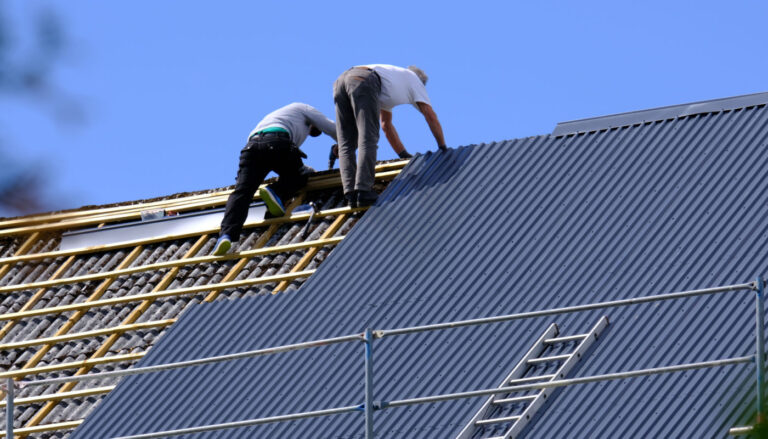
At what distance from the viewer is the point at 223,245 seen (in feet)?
39.1

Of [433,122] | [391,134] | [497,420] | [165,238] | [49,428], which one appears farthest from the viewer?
[165,238]

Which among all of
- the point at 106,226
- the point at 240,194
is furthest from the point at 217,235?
the point at 106,226

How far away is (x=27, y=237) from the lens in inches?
548

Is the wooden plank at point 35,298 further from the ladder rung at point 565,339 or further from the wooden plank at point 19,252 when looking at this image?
the ladder rung at point 565,339

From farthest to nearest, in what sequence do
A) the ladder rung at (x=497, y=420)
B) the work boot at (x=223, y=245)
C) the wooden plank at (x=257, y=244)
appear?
the work boot at (x=223, y=245), the wooden plank at (x=257, y=244), the ladder rung at (x=497, y=420)

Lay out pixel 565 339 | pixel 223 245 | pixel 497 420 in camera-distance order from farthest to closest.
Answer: pixel 223 245 < pixel 565 339 < pixel 497 420

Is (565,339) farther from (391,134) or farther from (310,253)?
(391,134)

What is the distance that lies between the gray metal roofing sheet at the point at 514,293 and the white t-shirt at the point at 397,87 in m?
0.58

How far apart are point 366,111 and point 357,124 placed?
14 centimetres

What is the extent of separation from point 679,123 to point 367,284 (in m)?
2.67

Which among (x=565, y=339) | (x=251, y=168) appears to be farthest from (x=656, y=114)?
(x=251, y=168)

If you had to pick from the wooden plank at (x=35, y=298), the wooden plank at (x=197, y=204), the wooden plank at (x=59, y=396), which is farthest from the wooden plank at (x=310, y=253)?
the wooden plank at (x=35, y=298)

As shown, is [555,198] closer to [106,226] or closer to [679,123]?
[679,123]

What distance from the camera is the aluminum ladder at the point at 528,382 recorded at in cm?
823
